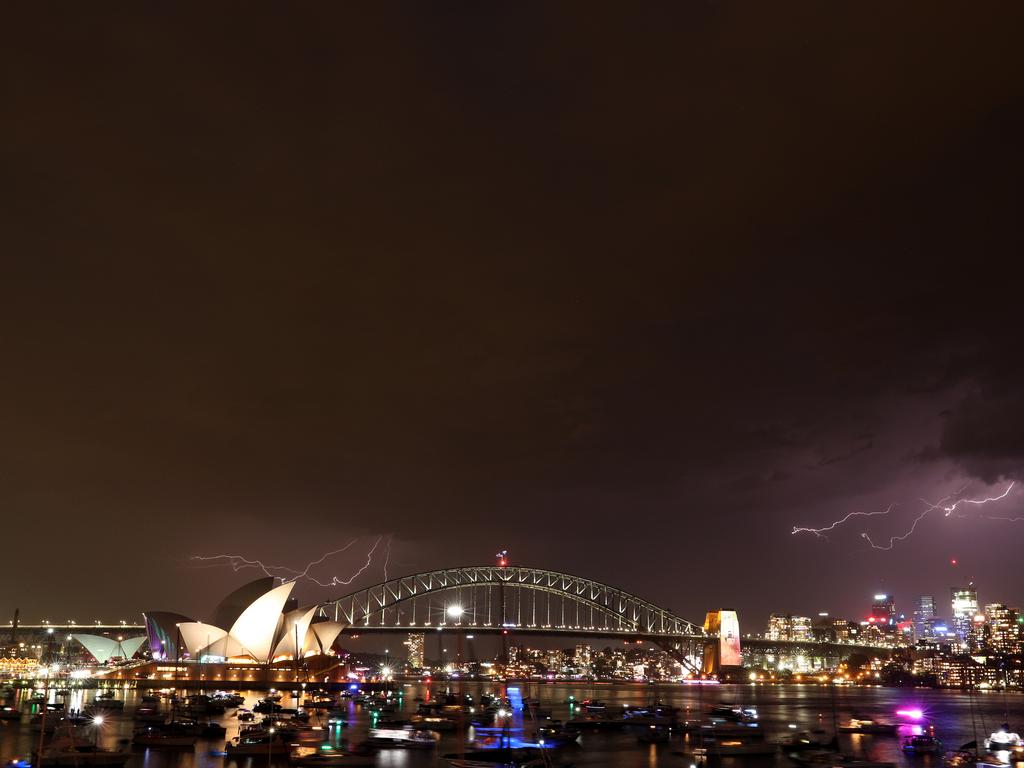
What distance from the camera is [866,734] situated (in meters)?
66.1

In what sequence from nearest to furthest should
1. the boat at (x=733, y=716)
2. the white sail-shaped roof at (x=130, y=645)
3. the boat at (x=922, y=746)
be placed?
the boat at (x=922, y=746) → the boat at (x=733, y=716) → the white sail-shaped roof at (x=130, y=645)

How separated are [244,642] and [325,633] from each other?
51.9ft

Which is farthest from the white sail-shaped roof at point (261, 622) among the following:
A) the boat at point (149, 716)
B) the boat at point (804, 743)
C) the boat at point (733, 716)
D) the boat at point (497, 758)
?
the boat at point (804, 743)

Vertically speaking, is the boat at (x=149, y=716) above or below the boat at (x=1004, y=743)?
above

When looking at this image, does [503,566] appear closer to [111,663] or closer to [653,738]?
[111,663]

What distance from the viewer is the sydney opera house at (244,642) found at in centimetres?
11856

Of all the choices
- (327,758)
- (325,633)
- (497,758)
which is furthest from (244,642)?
(497,758)

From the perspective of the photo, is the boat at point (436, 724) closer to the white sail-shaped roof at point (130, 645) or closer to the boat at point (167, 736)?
the boat at point (167, 736)

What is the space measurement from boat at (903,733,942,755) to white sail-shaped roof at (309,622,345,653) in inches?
3720

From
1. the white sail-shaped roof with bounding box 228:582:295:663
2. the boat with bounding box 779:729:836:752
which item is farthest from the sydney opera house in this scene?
the boat with bounding box 779:729:836:752

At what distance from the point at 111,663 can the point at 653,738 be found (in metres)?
131

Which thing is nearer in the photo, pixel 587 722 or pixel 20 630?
pixel 587 722

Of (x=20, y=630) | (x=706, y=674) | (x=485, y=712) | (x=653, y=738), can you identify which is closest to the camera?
(x=653, y=738)

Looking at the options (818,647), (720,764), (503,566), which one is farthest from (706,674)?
(720,764)
